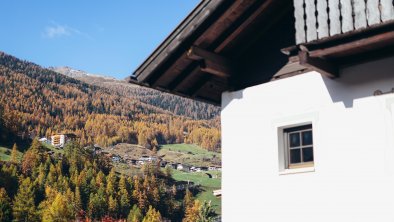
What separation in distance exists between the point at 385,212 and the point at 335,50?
7.11ft

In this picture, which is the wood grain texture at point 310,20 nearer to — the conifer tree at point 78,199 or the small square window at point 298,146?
the small square window at point 298,146

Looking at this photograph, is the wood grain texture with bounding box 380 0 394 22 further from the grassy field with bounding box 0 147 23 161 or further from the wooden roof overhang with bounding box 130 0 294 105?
the grassy field with bounding box 0 147 23 161

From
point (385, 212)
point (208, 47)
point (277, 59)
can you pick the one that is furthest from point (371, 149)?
point (208, 47)

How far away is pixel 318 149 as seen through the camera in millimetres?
8016

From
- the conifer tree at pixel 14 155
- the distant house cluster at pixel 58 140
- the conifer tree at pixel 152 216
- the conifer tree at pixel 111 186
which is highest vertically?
the distant house cluster at pixel 58 140

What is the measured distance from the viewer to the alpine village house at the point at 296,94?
732 cm

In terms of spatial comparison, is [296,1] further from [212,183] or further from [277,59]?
[212,183]

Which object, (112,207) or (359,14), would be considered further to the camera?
(112,207)

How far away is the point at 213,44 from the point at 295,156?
221cm

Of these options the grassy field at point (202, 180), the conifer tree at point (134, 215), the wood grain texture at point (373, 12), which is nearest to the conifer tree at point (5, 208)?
the conifer tree at point (134, 215)

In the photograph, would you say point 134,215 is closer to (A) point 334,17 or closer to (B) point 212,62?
(B) point 212,62

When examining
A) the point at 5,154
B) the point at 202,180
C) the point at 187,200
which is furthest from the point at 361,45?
the point at 202,180

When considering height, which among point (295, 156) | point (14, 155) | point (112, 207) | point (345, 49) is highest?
point (14, 155)

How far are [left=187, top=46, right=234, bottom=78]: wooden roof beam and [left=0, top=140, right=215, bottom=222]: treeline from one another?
297ft
